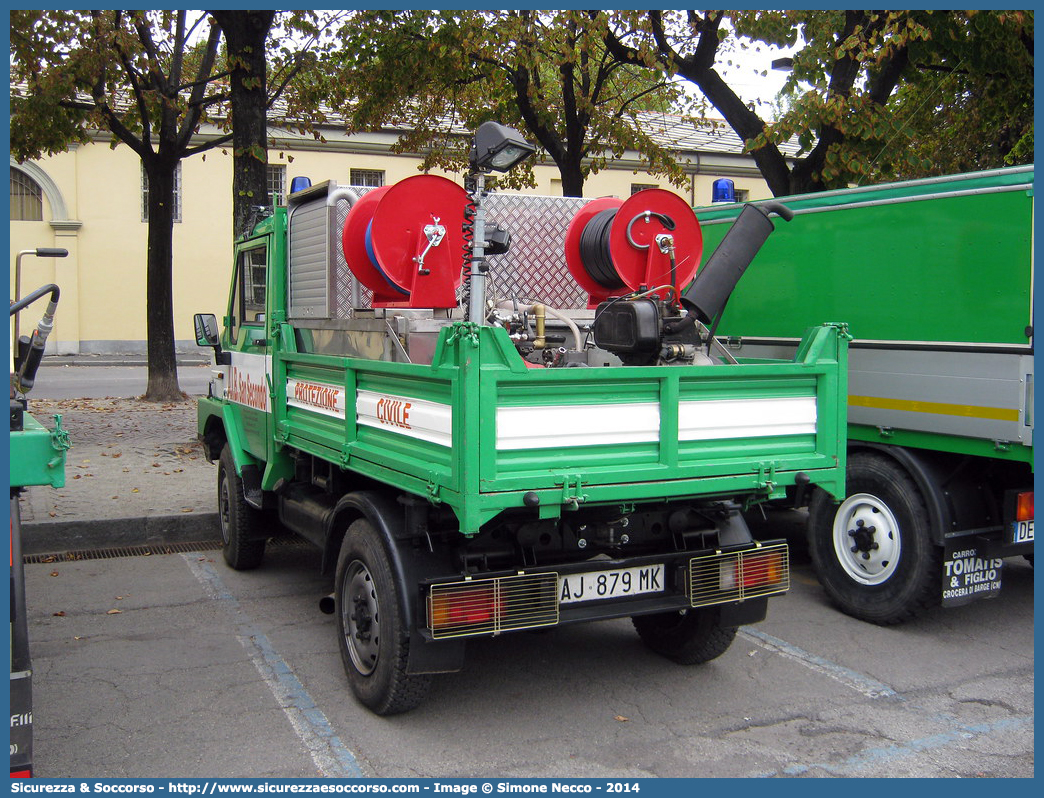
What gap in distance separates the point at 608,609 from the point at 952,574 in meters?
2.29

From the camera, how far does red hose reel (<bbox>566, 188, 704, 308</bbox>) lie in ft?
17.0

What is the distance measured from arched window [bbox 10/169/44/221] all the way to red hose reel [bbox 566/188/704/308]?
2730cm

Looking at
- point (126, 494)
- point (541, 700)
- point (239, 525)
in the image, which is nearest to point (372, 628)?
point (541, 700)

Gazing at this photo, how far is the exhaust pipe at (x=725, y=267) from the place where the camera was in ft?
15.6

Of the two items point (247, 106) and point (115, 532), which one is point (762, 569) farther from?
point (247, 106)

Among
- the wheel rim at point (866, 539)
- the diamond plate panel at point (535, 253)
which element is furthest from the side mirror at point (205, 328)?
the wheel rim at point (866, 539)

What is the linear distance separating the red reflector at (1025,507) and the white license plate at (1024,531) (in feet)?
0.13

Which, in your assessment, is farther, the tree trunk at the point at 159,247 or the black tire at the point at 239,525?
the tree trunk at the point at 159,247

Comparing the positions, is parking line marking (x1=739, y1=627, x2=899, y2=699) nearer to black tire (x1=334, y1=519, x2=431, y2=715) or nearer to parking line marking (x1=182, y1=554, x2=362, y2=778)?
black tire (x1=334, y1=519, x2=431, y2=715)

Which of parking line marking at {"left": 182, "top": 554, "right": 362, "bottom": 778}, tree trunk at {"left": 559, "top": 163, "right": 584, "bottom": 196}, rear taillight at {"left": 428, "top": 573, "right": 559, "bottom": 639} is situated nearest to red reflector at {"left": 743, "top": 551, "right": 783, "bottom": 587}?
rear taillight at {"left": 428, "top": 573, "right": 559, "bottom": 639}

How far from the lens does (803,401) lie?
14.5 ft

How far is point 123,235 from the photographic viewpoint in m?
29.1

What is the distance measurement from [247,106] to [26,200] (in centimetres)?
2104

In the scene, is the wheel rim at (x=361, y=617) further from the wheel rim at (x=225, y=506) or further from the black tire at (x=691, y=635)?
the wheel rim at (x=225, y=506)
